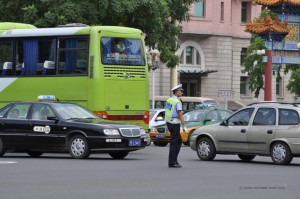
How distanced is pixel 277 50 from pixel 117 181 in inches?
1733

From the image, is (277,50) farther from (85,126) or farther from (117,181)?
(117,181)

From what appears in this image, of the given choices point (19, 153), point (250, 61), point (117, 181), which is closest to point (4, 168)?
point (117, 181)

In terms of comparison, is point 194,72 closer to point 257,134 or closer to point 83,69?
point 83,69

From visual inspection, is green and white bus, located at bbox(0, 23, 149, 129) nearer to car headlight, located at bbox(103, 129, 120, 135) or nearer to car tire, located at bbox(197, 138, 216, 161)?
car headlight, located at bbox(103, 129, 120, 135)

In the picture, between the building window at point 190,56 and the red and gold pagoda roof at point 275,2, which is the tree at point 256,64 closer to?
the building window at point 190,56

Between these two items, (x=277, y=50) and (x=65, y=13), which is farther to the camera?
(x=277, y=50)

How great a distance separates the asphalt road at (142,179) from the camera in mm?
13836

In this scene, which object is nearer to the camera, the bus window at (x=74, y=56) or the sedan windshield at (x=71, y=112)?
the sedan windshield at (x=71, y=112)

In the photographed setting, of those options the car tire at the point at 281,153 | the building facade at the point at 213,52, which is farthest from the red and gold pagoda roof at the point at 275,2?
the car tire at the point at 281,153

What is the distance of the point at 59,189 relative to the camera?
14352 mm

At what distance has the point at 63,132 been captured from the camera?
22609 millimetres

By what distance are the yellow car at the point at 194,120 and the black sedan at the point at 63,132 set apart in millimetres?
10161

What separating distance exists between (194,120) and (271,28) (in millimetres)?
25853

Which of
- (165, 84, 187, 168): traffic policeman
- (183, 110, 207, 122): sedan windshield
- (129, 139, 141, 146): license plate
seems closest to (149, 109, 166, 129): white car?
(183, 110, 207, 122): sedan windshield
